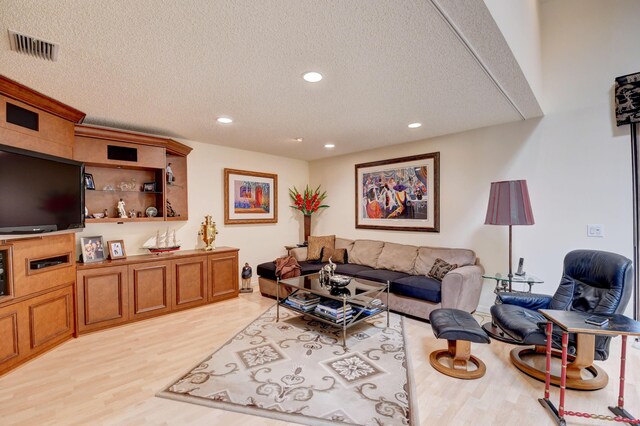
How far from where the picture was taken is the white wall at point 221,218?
403cm

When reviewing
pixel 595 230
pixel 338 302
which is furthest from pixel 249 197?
pixel 595 230

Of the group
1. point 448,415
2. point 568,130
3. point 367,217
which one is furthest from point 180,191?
point 568,130

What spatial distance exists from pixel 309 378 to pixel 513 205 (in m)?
2.72

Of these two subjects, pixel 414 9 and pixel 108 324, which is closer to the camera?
pixel 414 9

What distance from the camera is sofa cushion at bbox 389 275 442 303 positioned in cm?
337

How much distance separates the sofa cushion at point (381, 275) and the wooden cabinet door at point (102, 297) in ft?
9.75

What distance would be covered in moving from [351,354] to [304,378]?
0.57 metres

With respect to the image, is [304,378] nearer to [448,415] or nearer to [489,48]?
[448,415]

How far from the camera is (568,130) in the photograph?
3.21 m

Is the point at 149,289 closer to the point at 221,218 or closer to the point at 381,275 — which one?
the point at 221,218

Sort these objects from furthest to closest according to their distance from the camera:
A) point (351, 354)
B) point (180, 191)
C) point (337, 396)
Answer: point (180, 191)
point (351, 354)
point (337, 396)

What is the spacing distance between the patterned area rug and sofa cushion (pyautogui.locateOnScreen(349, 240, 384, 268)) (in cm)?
154

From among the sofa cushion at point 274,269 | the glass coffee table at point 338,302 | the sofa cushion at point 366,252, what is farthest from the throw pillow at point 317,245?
the glass coffee table at point 338,302

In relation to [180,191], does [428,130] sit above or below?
above
